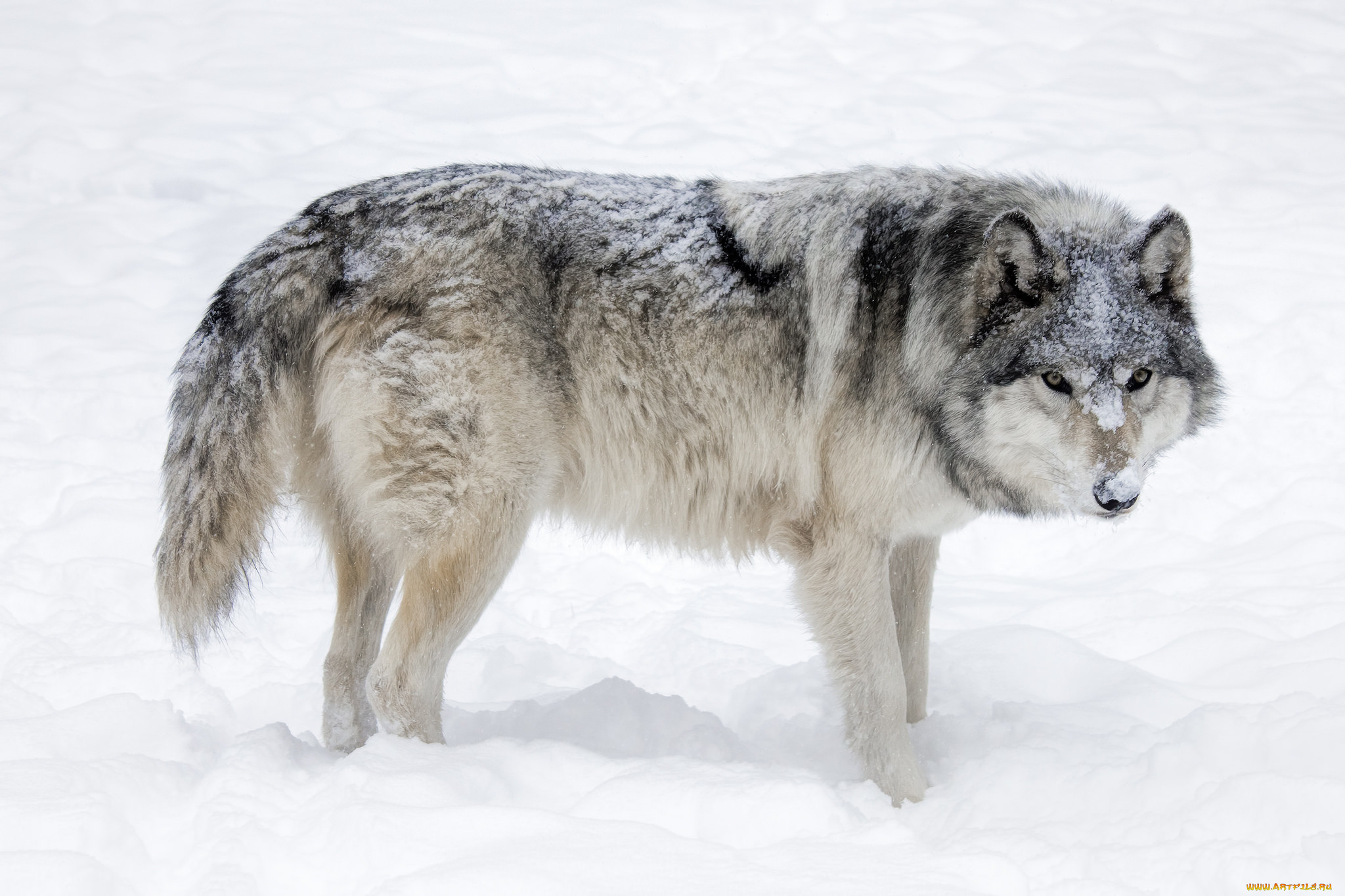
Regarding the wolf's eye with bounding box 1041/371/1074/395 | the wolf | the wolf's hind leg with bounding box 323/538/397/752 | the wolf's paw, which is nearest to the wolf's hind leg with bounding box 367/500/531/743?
the wolf

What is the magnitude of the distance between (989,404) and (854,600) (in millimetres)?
755

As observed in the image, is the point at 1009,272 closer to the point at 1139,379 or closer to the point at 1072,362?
the point at 1072,362

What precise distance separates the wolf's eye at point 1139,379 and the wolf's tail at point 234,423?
8.12ft

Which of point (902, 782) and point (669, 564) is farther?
point (669, 564)

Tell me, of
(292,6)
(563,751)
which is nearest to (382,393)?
(563,751)

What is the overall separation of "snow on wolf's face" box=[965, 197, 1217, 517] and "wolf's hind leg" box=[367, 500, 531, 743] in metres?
1.59

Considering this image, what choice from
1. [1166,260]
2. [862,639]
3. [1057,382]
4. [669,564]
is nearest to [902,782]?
[862,639]

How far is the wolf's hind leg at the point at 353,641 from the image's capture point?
365cm

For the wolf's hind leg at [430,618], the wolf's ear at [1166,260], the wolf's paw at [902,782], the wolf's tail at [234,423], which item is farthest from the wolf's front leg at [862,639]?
the wolf's tail at [234,423]

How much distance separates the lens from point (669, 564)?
18.1 feet

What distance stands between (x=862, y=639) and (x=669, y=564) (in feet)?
7.22

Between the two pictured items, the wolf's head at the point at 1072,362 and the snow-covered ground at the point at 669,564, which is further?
the wolf's head at the point at 1072,362

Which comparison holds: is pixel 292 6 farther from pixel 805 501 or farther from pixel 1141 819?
pixel 1141 819

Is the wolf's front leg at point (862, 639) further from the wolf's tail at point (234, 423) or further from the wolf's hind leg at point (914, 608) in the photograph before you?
the wolf's tail at point (234, 423)
